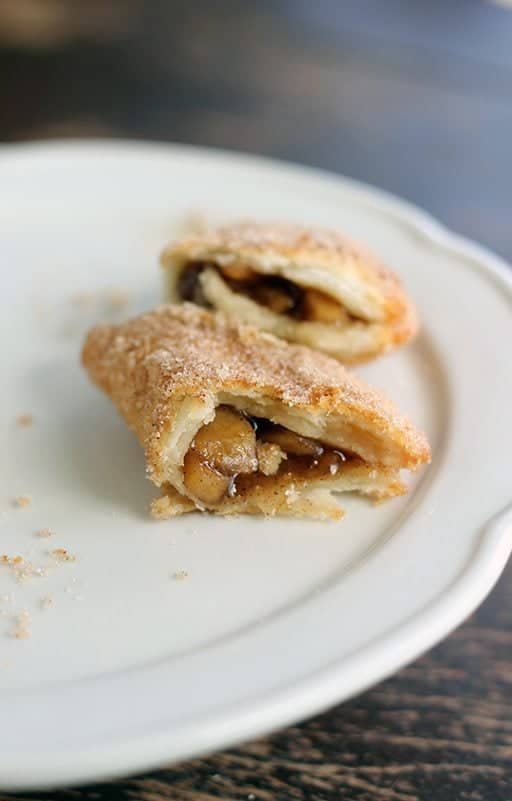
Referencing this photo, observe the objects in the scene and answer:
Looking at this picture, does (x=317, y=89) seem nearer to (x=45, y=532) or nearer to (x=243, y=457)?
(x=243, y=457)

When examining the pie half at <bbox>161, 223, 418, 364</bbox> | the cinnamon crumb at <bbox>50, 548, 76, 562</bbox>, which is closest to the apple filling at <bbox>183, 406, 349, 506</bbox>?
the cinnamon crumb at <bbox>50, 548, 76, 562</bbox>

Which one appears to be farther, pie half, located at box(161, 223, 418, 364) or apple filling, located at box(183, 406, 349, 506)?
pie half, located at box(161, 223, 418, 364)

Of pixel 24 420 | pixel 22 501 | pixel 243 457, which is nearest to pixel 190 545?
pixel 243 457

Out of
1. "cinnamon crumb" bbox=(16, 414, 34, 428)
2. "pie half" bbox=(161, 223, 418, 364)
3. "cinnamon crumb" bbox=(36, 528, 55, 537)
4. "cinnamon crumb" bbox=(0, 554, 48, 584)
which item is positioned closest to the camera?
"cinnamon crumb" bbox=(0, 554, 48, 584)

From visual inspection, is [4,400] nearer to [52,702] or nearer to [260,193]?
[52,702]

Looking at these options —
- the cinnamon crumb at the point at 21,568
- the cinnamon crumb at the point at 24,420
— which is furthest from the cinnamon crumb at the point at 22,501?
the cinnamon crumb at the point at 24,420

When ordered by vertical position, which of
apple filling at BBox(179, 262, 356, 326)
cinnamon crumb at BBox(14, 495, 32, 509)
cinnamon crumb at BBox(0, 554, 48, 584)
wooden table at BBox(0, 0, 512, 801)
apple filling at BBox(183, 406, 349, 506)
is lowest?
cinnamon crumb at BBox(0, 554, 48, 584)

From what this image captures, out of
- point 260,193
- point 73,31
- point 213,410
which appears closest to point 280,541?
point 213,410

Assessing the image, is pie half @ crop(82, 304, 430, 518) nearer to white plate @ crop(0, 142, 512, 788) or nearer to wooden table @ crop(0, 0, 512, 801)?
white plate @ crop(0, 142, 512, 788)
